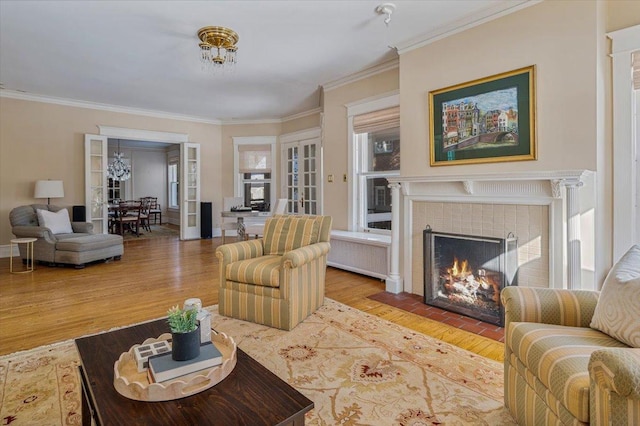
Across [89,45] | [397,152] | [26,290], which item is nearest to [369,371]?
[397,152]

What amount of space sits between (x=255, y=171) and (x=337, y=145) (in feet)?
11.3

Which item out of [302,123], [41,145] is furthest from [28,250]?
[302,123]

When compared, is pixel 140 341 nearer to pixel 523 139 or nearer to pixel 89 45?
pixel 523 139

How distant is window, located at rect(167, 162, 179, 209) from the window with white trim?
28.3 ft

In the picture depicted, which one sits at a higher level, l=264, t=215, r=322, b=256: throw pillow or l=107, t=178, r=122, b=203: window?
l=107, t=178, r=122, b=203: window

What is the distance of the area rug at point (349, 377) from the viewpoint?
171 centimetres

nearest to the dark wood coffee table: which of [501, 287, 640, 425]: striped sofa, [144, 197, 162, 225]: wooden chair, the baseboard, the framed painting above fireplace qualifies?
[501, 287, 640, 425]: striped sofa

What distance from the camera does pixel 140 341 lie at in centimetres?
166

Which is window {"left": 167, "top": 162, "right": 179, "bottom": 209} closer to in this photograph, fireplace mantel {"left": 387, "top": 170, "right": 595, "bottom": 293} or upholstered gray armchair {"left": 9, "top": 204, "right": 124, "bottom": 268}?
upholstered gray armchair {"left": 9, "top": 204, "right": 124, "bottom": 268}

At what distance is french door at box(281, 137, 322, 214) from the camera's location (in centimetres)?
670

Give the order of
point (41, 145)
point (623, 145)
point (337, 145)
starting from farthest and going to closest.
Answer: point (41, 145) < point (337, 145) < point (623, 145)

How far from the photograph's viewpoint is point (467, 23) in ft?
10.3

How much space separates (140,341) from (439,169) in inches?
115

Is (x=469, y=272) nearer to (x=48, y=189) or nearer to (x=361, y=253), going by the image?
(x=361, y=253)
